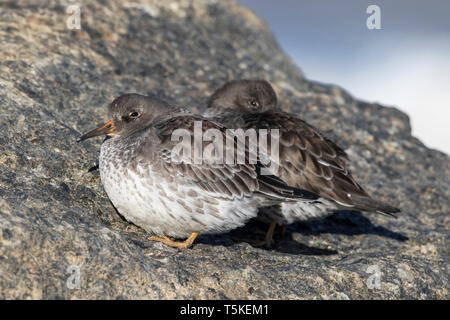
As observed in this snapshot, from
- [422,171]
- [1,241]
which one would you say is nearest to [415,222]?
[422,171]

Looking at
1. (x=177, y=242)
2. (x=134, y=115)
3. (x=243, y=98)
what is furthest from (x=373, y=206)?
(x=134, y=115)

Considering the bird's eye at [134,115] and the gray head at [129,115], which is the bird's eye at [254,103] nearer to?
the gray head at [129,115]

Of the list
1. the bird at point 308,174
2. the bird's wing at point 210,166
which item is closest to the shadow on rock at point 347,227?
the bird at point 308,174

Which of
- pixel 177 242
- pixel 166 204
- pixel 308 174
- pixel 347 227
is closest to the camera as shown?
pixel 166 204

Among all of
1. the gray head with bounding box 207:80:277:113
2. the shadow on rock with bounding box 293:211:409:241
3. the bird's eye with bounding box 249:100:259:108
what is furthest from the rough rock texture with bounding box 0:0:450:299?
the bird's eye with bounding box 249:100:259:108

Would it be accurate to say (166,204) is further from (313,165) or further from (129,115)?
(313,165)

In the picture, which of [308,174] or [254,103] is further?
[254,103]
